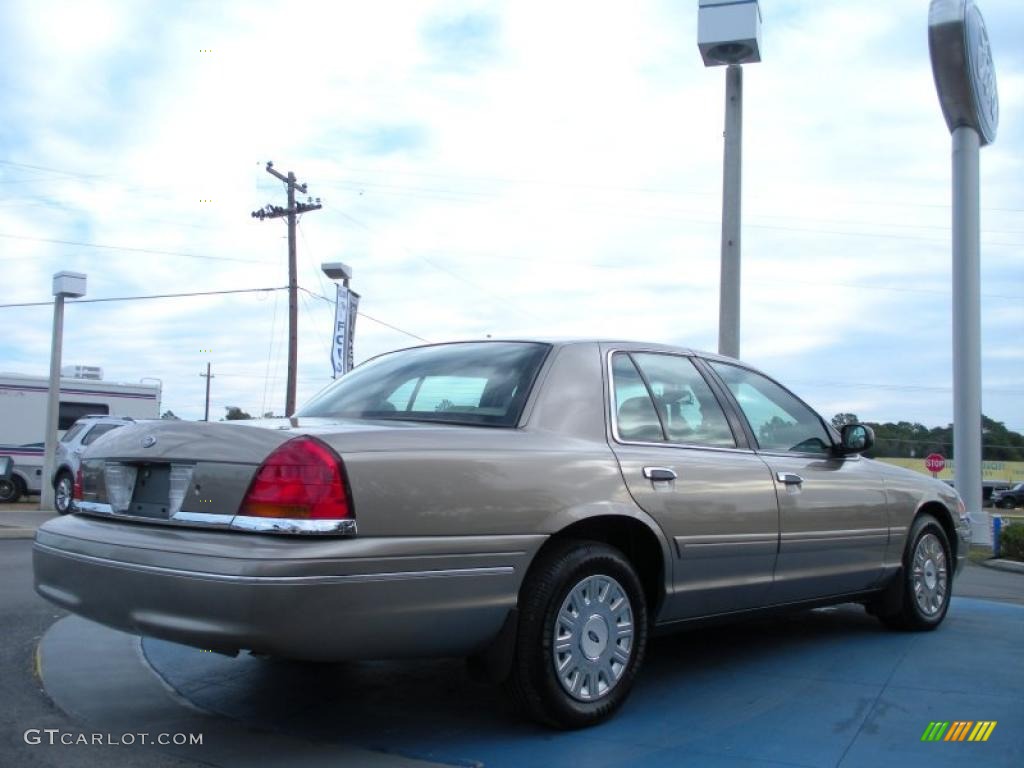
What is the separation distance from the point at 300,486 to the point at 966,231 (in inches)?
602

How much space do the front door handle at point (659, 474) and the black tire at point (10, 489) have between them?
2122 centimetres

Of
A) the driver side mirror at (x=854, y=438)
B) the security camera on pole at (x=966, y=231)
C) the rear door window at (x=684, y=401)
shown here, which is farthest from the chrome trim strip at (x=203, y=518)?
the security camera on pole at (x=966, y=231)

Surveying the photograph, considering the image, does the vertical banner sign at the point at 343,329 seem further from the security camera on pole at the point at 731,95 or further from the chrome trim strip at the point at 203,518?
the chrome trim strip at the point at 203,518

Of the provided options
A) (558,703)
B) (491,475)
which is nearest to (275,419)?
(491,475)

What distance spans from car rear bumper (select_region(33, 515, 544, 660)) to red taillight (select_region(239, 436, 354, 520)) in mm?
97

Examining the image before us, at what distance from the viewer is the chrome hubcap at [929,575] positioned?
5961 millimetres

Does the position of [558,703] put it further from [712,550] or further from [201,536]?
[201,536]

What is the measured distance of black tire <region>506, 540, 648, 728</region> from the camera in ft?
12.2

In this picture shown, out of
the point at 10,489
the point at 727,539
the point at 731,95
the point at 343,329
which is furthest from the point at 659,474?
the point at 10,489

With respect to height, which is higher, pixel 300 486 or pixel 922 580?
pixel 300 486

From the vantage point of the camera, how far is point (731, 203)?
12.5m

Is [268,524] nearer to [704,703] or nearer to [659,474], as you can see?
[659,474]

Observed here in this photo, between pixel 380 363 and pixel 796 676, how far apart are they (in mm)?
2564

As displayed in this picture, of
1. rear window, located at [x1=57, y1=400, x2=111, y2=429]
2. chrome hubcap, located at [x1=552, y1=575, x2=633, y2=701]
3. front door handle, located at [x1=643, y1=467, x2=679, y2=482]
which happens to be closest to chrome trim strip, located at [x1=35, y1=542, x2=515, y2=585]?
chrome hubcap, located at [x1=552, y1=575, x2=633, y2=701]
